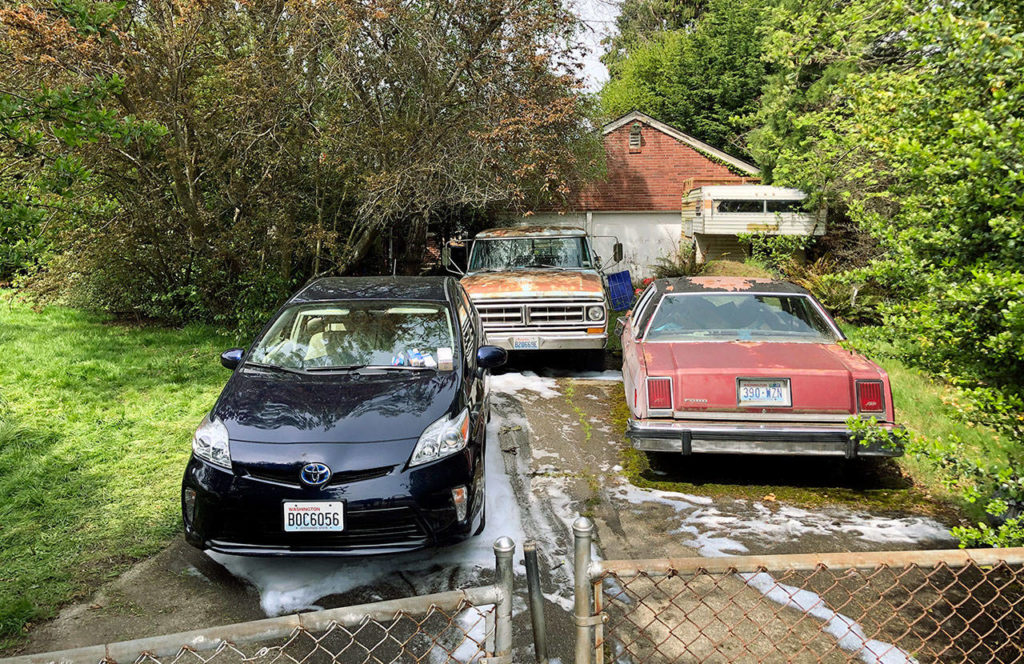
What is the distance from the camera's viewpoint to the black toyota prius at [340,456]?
376 centimetres

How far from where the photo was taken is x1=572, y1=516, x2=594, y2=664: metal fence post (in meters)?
Answer: 1.96

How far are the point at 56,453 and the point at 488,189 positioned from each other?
7082 mm

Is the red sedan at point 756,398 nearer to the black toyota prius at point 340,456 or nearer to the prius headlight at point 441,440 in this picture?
the black toyota prius at point 340,456

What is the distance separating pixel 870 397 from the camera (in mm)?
5074

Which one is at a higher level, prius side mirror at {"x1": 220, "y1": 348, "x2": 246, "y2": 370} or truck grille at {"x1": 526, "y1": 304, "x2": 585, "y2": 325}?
prius side mirror at {"x1": 220, "y1": 348, "x2": 246, "y2": 370}

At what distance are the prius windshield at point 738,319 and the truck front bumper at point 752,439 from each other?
1031 millimetres

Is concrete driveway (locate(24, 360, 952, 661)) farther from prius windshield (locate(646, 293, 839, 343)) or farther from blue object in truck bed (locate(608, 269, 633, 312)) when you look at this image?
blue object in truck bed (locate(608, 269, 633, 312))

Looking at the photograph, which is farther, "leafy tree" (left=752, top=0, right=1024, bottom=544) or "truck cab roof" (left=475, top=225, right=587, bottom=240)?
"truck cab roof" (left=475, top=225, right=587, bottom=240)

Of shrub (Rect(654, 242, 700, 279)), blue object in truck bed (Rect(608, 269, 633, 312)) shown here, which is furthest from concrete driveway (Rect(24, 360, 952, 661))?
shrub (Rect(654, 242, 700, 279))

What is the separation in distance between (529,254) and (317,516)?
715 centimetres

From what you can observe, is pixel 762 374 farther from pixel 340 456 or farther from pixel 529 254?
pixel 529 254

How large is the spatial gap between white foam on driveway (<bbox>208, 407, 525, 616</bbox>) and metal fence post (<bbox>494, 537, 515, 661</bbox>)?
6.00 feet

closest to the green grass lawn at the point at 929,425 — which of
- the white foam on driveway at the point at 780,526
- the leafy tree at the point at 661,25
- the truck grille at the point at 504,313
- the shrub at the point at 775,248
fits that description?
the white foam on driveway at the point at 780,526

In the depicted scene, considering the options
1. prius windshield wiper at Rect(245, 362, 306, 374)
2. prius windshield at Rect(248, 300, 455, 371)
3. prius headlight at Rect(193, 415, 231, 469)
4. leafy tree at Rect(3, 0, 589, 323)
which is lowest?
prius headlight at Rect(193, 415, 231, 469)
